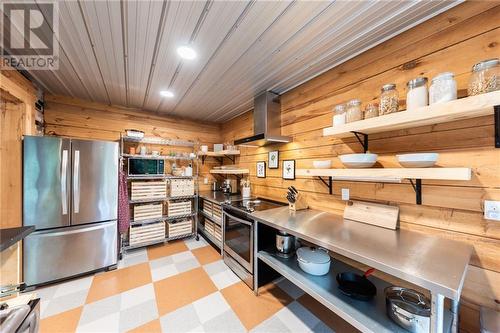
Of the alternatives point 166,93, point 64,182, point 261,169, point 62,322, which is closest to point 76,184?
point 64,182

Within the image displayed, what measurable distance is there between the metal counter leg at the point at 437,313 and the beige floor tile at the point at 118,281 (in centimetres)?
244

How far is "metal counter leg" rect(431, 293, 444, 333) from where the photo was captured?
81cm

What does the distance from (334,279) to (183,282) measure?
5.32 feet

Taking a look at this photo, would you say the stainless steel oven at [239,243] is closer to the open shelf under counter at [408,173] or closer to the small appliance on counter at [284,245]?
the small appliance on counter at [284,245]

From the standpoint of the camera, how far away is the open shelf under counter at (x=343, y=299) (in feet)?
3.43

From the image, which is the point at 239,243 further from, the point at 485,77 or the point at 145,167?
the point at 485,77

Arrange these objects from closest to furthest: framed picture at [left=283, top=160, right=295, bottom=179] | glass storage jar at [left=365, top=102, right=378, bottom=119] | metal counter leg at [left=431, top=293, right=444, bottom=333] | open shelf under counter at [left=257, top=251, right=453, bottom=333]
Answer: metal counter leg at [left=431, top=293, right=444, bottom=333] → open shelf under counter at [left=257, top=251, right=453, bottom=333] → glass storage jar at [left=365, top=102, right=378, bottom=119] → framed picture at [left=283, top=160, right=295, bottom=179]

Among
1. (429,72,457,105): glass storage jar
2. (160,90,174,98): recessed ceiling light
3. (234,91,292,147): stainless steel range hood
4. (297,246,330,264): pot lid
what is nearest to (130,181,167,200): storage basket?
(160,90,174,98): recessed ceiling light

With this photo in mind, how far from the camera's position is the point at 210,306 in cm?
173

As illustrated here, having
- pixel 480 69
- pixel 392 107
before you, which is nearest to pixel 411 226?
pixel 392 107

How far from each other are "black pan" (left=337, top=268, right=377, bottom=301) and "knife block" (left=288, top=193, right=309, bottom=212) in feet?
2.44

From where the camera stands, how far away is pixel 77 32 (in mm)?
1399

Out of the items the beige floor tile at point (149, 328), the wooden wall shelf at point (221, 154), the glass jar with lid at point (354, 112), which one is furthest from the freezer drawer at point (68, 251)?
the glass jar with lid at point (354, 112)

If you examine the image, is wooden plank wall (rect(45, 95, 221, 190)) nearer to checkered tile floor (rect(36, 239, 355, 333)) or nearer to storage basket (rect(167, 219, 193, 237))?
storage basket (rect(167, 219, 193, 237))
